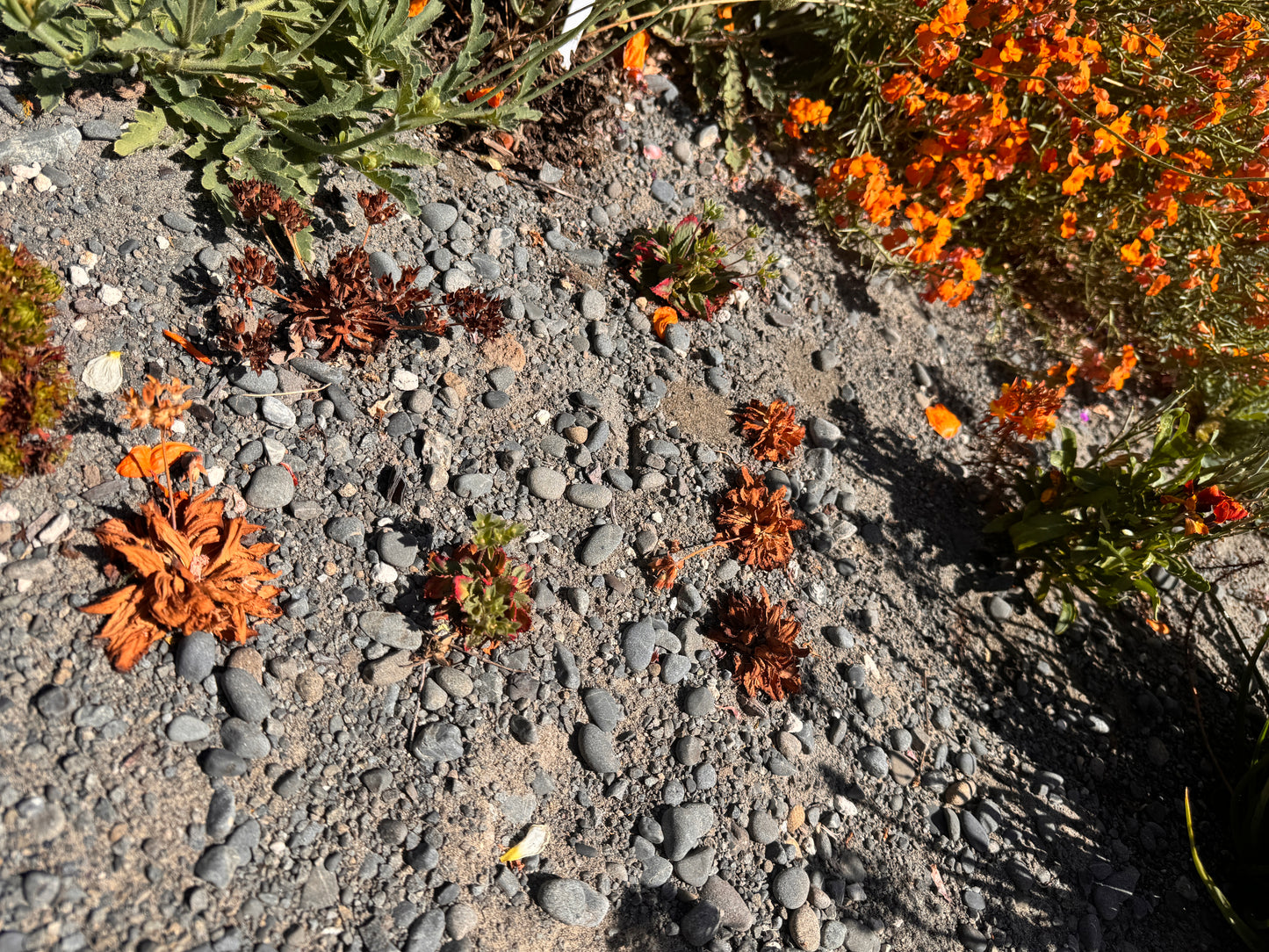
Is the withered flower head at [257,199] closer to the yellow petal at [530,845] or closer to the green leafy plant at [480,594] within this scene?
the green leafy plant at [480,594]

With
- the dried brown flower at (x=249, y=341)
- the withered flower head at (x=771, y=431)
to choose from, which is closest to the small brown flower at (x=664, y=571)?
the withered flower head at (x=771, y=431)

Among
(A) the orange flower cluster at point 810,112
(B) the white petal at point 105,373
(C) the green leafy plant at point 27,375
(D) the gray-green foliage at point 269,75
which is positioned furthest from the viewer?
(A) the orange flower cluster at point 810,112

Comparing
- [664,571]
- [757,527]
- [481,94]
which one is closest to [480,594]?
[664,571]

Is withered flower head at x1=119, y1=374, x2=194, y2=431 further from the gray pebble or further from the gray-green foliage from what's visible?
the gray-green foliage

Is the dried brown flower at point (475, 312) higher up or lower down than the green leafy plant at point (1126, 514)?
lower down

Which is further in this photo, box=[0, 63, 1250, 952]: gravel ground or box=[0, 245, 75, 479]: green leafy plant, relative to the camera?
box=[0, 245, 75, 479]: green leafy plant

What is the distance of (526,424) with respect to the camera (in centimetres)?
270

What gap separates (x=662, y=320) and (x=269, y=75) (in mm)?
1434

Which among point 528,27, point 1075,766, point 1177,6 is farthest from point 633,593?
point 1177,6

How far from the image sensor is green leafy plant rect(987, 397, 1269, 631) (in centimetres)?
285

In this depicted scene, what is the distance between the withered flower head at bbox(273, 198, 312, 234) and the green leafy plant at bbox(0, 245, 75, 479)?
590mm

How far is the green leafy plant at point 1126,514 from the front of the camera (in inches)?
112

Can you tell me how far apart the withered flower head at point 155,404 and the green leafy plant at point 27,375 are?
0.50ft

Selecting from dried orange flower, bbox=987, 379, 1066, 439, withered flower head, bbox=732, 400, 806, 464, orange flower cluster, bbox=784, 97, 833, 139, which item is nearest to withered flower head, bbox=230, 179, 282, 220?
withered flower head, bbox=732, 400, 806, 464
